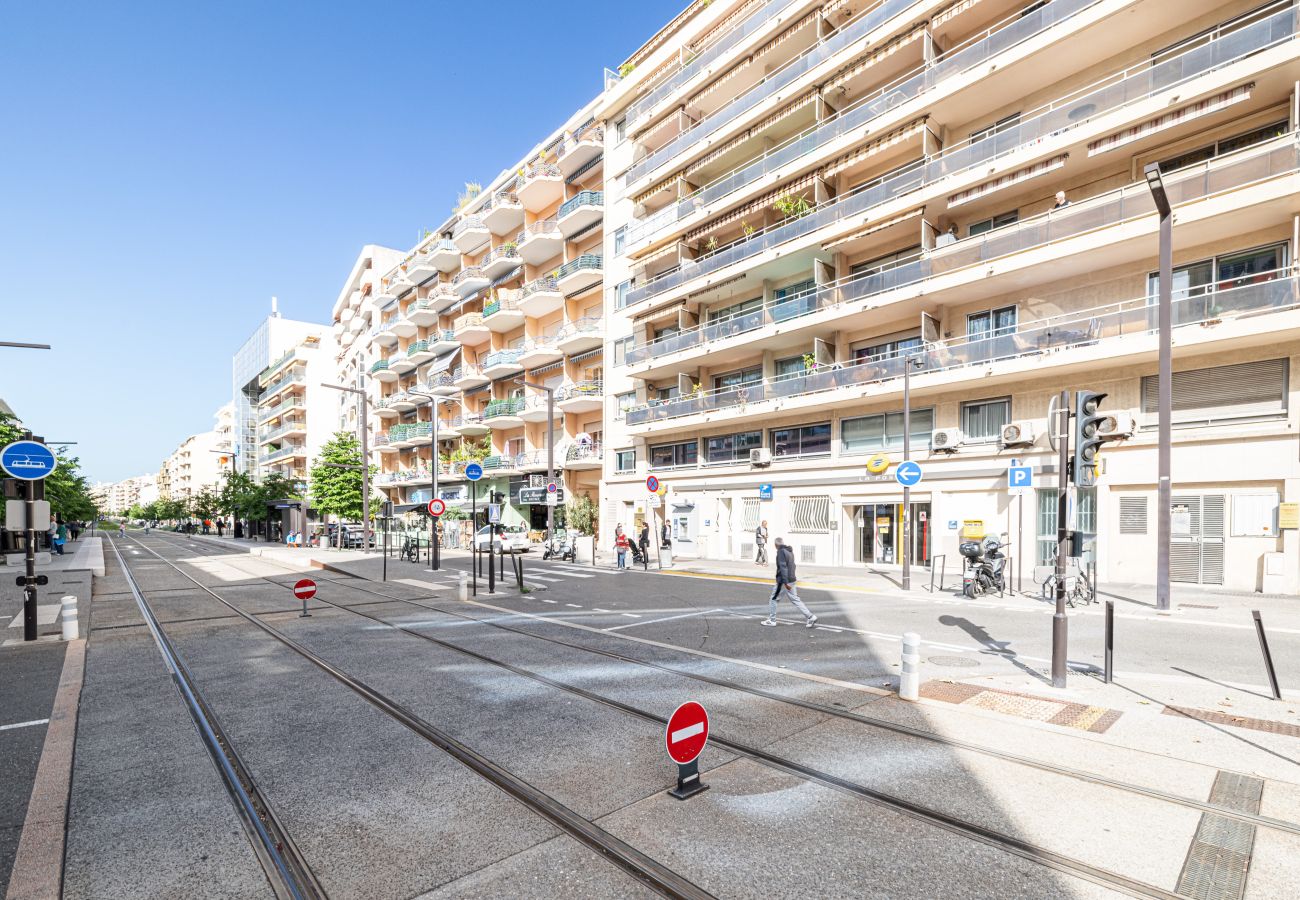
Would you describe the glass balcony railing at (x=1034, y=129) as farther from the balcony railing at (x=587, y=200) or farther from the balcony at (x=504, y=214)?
the balcony at (x=504, y=214)

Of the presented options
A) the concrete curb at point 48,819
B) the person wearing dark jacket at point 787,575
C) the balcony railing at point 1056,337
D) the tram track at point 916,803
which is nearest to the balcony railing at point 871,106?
the balcony railing at point 1056,337

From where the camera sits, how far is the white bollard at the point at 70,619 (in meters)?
10.4

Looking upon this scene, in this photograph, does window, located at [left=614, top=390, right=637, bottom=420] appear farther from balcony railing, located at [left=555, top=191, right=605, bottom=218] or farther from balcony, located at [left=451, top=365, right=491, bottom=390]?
balcony, located at [left=451, top=365, right=491, bottom=390]

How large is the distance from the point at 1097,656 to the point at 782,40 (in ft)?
84.6

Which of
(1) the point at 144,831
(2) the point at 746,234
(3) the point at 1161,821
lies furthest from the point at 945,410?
(1) the point at 144,831

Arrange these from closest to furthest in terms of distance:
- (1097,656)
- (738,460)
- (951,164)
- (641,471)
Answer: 1. (1097,656)
2. (951,164)
3. (738,460)
4. (641,471)

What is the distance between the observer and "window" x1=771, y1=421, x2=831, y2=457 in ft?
79.8

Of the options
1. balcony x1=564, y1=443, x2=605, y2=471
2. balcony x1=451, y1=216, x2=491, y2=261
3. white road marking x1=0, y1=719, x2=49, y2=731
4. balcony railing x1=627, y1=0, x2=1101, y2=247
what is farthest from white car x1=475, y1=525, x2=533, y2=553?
white road marking x1=0, y1=719, x2=49, y2=731

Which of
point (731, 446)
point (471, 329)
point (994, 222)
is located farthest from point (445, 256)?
point (994, 222)

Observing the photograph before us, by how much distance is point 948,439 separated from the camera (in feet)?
66.3

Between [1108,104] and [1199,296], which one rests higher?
[1108,104]

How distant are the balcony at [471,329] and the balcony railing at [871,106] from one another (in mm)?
13754

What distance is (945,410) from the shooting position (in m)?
20.9

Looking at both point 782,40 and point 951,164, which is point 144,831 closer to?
point 951,164
